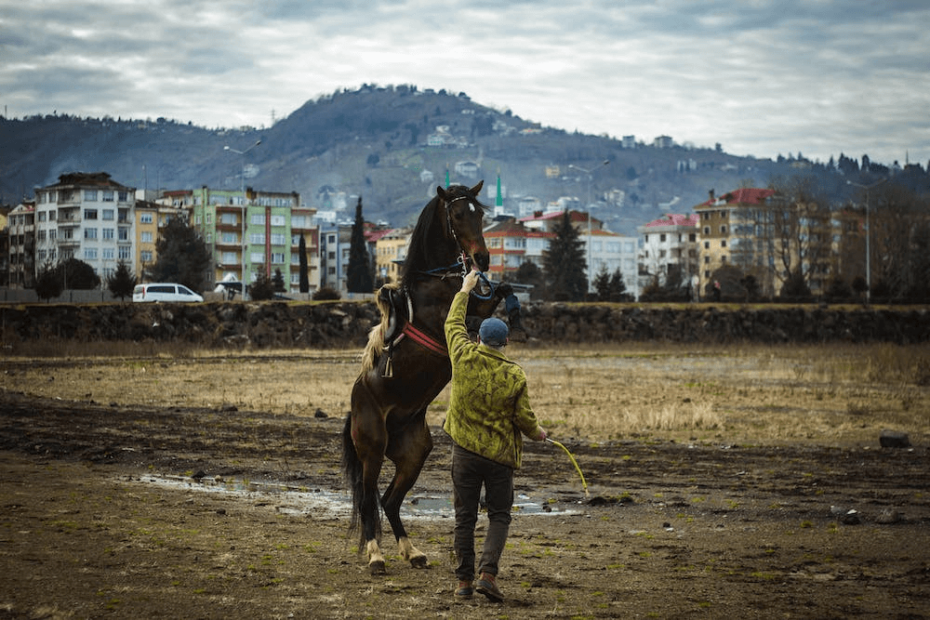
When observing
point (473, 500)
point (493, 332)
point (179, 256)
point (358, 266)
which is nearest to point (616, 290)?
point (179, 256)

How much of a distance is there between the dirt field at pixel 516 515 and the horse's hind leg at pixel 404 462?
0.37 metres

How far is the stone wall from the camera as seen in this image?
5425 centimetres

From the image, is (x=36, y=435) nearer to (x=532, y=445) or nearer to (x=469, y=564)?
(x=532, y=445)

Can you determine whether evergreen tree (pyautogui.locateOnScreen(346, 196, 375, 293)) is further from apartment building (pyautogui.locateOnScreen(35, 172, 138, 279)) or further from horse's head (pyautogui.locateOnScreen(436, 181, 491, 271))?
horse's head (pyautogui.locateOnScreen(436, 181, 491, 271))

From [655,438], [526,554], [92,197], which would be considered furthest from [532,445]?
[92,197]

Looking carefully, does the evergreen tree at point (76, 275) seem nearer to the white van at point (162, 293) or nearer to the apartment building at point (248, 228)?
the white van at point (162, 293)

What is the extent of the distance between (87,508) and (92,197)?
175579 millimetres

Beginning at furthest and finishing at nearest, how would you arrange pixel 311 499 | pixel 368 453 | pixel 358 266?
1. pixel 358 266
2. pixel 311 499
3. pixel 368 453

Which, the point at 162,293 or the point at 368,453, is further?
the point at 162,293

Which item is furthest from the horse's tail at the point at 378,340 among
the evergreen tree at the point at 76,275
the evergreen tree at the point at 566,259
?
the evergreen tree at the point at 76,275

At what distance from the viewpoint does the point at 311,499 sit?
13.9m

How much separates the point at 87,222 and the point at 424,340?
178 meters

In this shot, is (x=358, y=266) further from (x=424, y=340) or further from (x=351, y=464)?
(x=424, y=340)

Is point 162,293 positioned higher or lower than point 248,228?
lower
